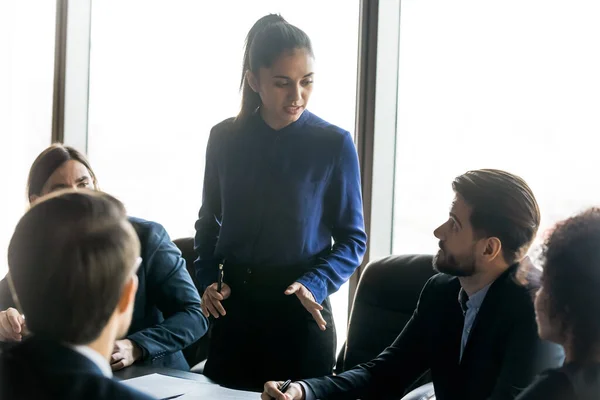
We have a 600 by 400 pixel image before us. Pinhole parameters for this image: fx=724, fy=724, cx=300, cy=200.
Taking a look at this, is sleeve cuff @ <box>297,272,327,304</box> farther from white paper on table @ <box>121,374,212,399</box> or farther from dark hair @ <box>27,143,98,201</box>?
dark hair @ <box>27,143,98,201</box>

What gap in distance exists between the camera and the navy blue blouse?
199 cm

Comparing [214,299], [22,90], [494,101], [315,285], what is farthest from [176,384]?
[22,90]

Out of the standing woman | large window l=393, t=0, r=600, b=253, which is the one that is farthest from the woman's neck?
large window l=393, t=0, r=600, b=253

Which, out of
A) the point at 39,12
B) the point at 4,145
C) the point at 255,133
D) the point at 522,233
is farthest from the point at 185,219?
the point at 522,233

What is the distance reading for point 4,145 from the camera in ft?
12.9

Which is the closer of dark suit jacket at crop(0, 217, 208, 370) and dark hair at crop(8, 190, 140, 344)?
dark hair at crop(8, 190, 140, 344)

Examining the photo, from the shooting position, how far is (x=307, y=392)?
1.60 meters

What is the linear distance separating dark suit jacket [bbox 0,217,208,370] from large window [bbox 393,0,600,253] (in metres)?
1.13

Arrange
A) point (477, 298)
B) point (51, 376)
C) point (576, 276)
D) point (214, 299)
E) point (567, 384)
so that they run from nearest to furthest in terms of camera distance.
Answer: point (51, 376), point (567, 384), point (576, 276), point (477, 298), point (214, 299)

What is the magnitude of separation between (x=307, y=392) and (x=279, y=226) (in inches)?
20.8

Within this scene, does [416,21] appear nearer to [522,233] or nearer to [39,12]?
[522,233]

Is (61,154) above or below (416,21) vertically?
below

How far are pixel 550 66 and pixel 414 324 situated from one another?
1321 mm

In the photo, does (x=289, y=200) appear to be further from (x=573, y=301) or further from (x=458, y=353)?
(x=573, y=301)
